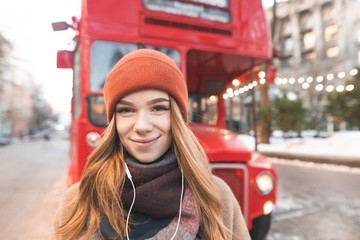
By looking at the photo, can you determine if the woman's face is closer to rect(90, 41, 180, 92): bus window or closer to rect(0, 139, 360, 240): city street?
rect(90, 41, 180, 92): bus window

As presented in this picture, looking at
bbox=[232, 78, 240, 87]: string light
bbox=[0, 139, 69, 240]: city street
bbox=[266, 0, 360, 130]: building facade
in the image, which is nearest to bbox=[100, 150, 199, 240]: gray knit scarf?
bbox=[0, 139, 69, 240]: city street

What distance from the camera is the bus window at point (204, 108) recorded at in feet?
13.2

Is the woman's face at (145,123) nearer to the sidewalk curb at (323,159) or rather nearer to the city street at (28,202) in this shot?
the city street at (28,202)

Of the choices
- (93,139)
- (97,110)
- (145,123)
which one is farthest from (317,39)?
(145,123)

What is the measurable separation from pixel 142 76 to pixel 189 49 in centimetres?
219

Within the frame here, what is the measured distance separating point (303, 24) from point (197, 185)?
49.8m

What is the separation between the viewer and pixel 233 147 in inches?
110

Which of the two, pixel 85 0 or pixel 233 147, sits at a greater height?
pixel 85 0

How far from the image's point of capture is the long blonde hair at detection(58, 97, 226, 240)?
1.19m

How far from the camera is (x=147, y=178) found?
1.24 meters

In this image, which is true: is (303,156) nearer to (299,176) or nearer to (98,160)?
(299,176)

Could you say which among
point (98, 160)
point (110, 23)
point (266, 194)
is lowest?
point (266, 194)

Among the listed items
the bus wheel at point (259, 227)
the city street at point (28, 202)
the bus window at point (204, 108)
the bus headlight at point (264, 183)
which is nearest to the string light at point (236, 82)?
the bus window at point (204, 108)

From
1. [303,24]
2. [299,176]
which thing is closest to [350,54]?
[303,24]
